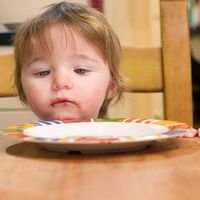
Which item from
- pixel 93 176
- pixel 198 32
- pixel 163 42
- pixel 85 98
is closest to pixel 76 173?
pixel 93 176

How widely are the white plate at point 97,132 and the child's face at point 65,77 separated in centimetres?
23

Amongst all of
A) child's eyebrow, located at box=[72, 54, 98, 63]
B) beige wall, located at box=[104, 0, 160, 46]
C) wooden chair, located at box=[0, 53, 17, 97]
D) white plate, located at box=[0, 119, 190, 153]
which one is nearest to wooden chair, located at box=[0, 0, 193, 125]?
child's eyebrow, located at box=[72, 54, 98, 63]

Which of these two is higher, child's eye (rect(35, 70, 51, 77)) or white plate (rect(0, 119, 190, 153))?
child's eye (rect(35, 70, 51, 77))

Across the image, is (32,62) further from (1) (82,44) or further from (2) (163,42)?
(2) (163,42)

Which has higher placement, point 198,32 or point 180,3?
point 180,3

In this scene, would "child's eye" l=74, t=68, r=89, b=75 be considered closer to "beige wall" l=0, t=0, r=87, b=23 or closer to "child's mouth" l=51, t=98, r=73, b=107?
"child's mouth" l=51, t=98, r=73, b=107

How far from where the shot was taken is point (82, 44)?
3.35 ft

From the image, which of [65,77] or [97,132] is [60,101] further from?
[97,132]

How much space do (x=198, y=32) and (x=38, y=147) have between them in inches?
86.8

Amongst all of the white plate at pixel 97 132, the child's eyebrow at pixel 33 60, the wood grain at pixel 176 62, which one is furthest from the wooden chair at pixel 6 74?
the white plate at pixel 97 132

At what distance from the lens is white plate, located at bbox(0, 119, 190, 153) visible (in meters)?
0.58

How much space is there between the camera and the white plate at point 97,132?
1.92ft

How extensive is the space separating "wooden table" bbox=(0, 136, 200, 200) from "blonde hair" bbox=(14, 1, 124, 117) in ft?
1.47

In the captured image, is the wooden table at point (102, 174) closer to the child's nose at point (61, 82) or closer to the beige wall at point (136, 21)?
the child's nose at point (61, 82)
